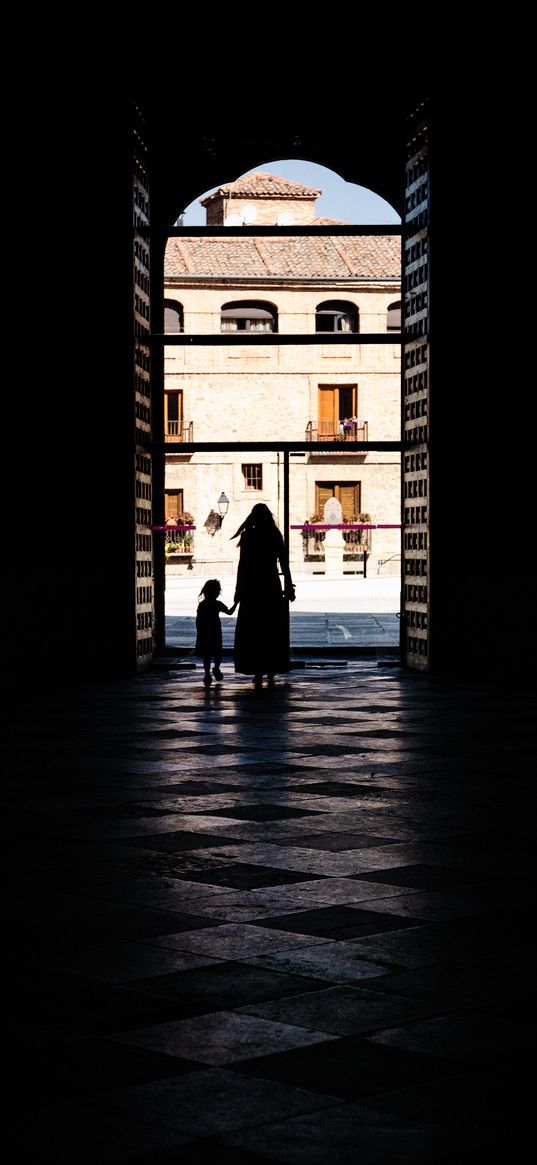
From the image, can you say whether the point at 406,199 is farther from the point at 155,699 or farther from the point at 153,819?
the point at 153,819

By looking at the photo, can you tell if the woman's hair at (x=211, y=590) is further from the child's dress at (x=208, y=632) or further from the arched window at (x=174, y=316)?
the arched window at (x=174, y=316)

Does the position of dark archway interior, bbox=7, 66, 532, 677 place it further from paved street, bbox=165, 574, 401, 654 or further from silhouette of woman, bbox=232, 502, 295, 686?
paved street, bbox=165, 574, 401, 654

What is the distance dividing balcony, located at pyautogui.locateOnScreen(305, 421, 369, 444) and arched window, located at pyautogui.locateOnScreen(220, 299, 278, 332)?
11.1 feet

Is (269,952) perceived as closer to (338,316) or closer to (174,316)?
(174,316)

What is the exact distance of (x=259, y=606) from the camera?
508 inches

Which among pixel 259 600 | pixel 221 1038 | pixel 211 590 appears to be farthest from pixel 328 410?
pixel 221 1038

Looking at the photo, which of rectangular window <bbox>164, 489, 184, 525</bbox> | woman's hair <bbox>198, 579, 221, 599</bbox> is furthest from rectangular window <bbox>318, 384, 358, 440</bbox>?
woman's hair <bbox>198, 579, 221, 599</bbox>

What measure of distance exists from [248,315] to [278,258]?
211cm

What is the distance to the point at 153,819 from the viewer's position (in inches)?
261

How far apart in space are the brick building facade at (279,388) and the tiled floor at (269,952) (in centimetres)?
4026

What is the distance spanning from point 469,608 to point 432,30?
5.04 metres

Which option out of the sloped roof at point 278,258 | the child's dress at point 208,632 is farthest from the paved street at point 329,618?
the sloped roof at point 278,258

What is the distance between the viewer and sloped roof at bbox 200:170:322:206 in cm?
5241

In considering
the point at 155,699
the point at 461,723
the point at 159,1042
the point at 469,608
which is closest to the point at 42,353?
the point at 155,699
